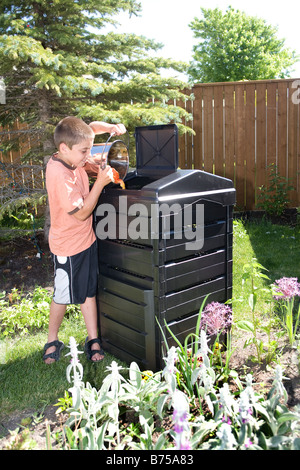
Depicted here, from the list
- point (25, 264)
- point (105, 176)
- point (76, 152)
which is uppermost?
point (76, 152)

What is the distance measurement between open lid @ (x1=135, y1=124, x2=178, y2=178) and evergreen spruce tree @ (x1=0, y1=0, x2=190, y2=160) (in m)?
1.66

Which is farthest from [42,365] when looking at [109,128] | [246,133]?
[246,133]

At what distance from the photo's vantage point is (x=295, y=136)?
7.62 meters

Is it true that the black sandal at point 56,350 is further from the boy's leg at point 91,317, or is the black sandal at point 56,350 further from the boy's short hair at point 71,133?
the boy's short hair at point 71,133

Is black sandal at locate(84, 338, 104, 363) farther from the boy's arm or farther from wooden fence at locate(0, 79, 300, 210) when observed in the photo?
wooden fence at locate(0, 79, 300, 210)

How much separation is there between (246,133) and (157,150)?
17.6 feet

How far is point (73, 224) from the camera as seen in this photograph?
8.38 ft

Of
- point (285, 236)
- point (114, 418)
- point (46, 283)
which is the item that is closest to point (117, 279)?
point (114, 418)

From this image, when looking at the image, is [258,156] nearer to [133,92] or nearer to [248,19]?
[133,92]

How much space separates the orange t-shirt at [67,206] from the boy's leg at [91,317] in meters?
0.34

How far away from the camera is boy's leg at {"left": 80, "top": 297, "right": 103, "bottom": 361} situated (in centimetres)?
269

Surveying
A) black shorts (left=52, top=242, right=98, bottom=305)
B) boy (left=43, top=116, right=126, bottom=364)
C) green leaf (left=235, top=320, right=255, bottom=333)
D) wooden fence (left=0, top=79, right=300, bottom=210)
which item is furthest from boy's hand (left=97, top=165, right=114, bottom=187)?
wooden fence (left=0, top=79, right=300, bottom=210)

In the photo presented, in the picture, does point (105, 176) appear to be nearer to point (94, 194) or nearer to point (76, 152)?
point (94, 194)

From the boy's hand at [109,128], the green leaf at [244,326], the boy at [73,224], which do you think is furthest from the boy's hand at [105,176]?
the green leaf at [244,326]
